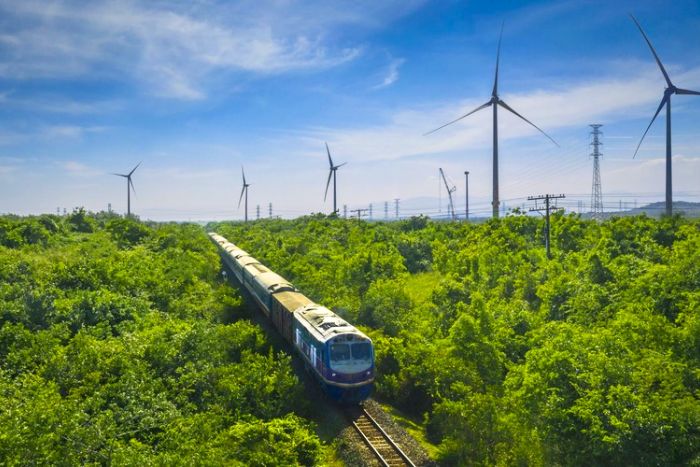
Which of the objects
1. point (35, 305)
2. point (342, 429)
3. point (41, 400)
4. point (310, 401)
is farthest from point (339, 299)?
point (41, 400)

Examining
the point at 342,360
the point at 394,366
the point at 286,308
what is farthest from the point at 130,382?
the point at 394,366

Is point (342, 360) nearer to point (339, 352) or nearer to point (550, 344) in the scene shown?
point (339, 352)

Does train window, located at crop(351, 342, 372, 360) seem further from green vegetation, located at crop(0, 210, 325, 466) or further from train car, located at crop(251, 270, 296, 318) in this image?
train car, located at crop(251, 270, 296, 318)

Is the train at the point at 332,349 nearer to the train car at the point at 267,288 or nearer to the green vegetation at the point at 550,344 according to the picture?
the green vegetation at the point at 550,344

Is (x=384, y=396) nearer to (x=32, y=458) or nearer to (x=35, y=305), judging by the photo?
(x=32, y=458)

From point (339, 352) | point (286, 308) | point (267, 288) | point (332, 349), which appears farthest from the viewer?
point (267, 288)
